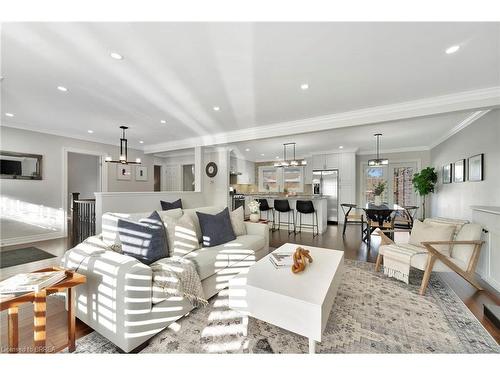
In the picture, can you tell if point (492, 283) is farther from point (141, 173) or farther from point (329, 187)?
point (141, 173)

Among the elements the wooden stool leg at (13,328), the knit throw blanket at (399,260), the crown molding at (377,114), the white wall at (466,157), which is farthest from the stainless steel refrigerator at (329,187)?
the wooden stool leg at (13,328)

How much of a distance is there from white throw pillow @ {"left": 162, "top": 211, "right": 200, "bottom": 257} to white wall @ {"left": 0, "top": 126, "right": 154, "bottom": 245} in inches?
170

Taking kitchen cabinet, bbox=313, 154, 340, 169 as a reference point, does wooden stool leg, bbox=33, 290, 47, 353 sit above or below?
below

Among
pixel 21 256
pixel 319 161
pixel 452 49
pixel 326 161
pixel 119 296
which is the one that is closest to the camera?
pixel 119 296

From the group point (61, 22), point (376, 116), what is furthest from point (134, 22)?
point (376, 116)

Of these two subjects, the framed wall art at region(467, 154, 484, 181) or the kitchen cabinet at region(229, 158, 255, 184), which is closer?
the framed wall art at region(467, 154, 484, 181)

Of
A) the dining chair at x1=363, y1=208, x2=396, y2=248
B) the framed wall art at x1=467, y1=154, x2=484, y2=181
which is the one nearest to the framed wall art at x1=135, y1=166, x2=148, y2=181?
the dining chair at x1=363, y1=208, x2=396, y2=248

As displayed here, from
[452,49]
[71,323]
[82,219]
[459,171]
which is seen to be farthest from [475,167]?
[82,219]

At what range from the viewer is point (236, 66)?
2209 mm

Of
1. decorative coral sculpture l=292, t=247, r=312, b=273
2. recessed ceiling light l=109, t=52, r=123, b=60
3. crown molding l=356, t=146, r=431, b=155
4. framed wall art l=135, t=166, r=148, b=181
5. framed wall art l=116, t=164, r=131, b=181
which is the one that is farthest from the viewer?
framed wall art l=135, t=166, r=148, b=181

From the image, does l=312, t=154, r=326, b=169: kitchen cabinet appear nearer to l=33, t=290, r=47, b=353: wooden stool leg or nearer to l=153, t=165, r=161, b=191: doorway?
l=153, t=165, r=161, b=191: doorway

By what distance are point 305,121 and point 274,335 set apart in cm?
342

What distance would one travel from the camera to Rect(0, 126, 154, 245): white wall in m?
4.20

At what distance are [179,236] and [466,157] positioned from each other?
16.7ft
